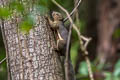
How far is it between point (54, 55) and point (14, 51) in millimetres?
479

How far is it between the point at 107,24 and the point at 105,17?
248 millimetres

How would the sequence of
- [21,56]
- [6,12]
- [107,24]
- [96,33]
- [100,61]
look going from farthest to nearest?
[96,33], [107,24], [100,61], [21,56], [6,12]

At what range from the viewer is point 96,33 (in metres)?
12.2

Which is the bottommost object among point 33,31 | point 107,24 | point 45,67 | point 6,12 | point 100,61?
point 6,12

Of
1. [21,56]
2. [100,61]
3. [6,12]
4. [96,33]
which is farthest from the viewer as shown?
[96,33]

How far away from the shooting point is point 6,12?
7.64 ft

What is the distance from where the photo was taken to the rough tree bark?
3809 mm

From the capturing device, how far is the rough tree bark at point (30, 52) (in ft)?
12.5

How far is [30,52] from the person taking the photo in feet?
12.5

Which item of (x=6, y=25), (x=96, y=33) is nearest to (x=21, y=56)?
(x=6, y=25)

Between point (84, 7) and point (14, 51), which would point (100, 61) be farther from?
point (14, 51)

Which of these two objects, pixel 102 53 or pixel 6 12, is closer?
pixel 6 12

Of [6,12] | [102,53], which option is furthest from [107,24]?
[6,12]

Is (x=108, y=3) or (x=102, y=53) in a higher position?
(x=108, y=3)
